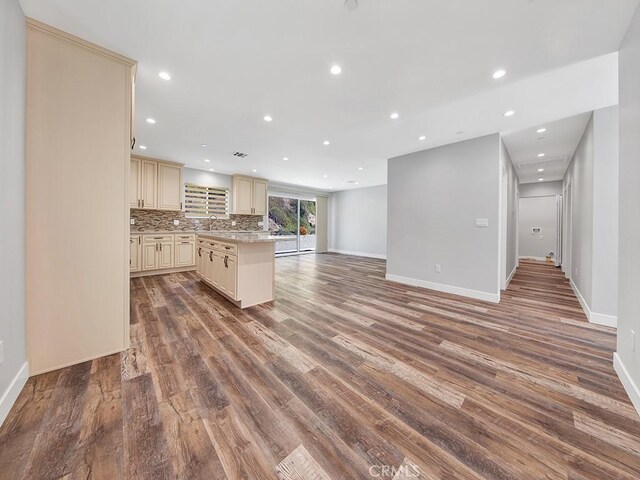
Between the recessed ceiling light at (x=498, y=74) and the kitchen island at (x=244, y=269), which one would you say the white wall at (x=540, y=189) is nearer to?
the recessed ceiling light at (x=498, y=74)

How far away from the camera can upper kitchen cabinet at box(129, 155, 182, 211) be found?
16.9 ft

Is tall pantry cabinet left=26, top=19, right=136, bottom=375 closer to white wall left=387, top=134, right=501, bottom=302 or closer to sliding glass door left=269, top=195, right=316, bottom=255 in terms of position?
white wall left=387, top=134, right=501, bottom=302

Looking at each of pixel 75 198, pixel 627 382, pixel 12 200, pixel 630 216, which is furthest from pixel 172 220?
pixel 627 382

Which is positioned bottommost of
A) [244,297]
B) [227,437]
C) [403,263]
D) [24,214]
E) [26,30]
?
[227,437]

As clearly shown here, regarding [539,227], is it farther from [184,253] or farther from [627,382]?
[184,253]

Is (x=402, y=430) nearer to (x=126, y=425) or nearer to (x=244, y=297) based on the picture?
(x=126, y=425)

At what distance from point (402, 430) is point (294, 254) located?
26.4 feet

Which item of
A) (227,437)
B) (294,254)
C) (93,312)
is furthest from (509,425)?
(294,254)

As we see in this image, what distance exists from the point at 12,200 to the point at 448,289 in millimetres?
5121

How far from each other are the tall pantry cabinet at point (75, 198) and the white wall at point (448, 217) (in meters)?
4.36

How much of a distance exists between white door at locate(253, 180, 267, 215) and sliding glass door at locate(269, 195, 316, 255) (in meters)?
0.96

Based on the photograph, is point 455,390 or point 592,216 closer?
point 455,390

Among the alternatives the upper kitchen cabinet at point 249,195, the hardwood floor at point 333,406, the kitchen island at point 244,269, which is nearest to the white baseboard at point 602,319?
the hardwood floor at point 333,406

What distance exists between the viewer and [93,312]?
1979 millimetres
